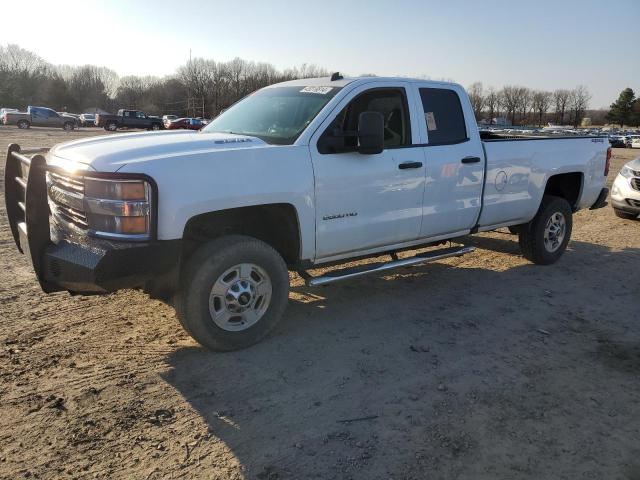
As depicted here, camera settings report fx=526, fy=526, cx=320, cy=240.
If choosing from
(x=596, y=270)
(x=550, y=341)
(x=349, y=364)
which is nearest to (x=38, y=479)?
(x=349, y=364)

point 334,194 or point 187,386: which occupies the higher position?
point 334,194

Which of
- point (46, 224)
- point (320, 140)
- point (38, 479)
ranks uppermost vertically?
point (320, 140)

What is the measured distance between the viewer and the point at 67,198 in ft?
12.3

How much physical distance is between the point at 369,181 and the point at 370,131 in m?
0.49

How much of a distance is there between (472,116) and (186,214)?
352cm

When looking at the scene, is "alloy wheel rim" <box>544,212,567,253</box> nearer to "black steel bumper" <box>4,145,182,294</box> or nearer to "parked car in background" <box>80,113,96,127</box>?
"black steel bumper" <box>4,145,182,294</box>

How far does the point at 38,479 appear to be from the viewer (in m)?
2.63

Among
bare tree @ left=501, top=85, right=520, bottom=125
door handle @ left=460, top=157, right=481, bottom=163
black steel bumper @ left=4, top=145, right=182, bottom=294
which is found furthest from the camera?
bare tree @ left=501, top=85, right=520, bottom=125

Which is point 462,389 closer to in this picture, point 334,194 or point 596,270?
point 334,194

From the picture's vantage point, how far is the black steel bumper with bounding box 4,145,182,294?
3.41 meters

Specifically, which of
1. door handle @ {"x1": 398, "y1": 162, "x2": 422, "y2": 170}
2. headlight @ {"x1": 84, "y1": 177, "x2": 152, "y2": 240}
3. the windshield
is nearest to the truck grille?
headlight @ {"x1": 84, "y1": 177, "x2": 152, "y2": 240}

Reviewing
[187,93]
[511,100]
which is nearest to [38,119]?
[187,93]

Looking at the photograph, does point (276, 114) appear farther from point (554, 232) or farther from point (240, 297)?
point (554, 232)

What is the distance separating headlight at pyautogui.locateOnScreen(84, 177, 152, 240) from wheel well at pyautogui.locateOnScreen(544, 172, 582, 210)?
5.26m
